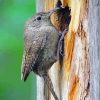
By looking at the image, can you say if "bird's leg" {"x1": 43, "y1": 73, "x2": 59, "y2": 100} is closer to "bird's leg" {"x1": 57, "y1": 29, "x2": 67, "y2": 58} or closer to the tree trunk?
the tree trunk

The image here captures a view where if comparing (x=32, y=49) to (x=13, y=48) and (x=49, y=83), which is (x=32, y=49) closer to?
(x=49, y=83)

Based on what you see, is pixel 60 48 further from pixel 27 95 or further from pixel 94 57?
pixel 27 95

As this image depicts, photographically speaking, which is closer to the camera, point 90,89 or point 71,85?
point 90,89

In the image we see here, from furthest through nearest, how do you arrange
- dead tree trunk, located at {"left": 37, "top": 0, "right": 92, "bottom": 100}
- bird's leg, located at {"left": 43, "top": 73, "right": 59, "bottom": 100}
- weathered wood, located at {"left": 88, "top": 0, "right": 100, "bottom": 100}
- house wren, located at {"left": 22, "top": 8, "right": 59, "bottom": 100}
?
house wren, located at {"left": 22, "top": 8, "right": 59, "bottom": 100}
bird's leg, located at {"left": 43, "top": 73, "right": 59, "bottom": 100}
dead tree trunk, located at {"left": 37, "top": 0, "right": 92, "bottom": 100}
weathered wood, located at {"left": 88, "top": 0, "right": 100, "bottom": 100}

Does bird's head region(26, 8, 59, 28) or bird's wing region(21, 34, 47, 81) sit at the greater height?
bird's head region(26, 8, 59, 28)

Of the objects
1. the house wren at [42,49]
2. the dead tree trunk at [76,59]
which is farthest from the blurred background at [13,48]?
the dead tree trunk at [76,59]

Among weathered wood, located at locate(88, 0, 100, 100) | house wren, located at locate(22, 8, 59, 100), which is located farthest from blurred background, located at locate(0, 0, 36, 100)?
weathered wood, located at locate(88, 0, 100, 100)

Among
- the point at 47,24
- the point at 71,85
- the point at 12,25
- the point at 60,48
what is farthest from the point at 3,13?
the point at 71,85

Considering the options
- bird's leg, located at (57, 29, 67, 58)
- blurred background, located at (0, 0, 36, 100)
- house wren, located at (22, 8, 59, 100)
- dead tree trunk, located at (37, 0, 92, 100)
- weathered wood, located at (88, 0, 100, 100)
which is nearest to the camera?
weathered wood, located at (88, 0, 100, 100)
